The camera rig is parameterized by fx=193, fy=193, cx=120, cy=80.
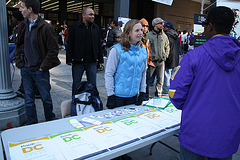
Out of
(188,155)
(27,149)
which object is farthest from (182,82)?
(27,149)

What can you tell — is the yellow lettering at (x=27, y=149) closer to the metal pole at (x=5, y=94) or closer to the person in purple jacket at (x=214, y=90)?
the person in purple jacket at (x=214, y=90)

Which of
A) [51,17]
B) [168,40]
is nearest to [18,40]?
[168,40]

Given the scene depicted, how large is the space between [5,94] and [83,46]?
1645 mm

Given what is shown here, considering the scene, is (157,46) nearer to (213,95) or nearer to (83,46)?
(83,46)

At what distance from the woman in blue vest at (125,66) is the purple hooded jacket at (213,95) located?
993mm

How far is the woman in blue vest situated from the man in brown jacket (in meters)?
1.15

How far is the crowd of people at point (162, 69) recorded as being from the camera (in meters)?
1.36

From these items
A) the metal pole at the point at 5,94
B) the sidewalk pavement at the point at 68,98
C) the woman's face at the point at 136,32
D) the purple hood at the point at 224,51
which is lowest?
the sidewalk pavement at the point at 68,98

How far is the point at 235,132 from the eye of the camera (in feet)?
4.57

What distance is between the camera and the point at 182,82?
56.3 inches

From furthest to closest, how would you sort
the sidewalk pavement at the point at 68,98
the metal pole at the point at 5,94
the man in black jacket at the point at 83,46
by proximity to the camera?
the man in black jacket at the point at 83,46 < the metal pole at the point at 5,94 < the sidewalk pavement at the point at 68,98

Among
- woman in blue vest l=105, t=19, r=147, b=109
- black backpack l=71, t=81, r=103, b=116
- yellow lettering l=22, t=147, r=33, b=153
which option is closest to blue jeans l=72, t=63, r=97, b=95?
black backpack l=71, t=81, r=103, b=116

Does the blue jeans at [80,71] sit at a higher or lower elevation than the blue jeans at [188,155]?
higher

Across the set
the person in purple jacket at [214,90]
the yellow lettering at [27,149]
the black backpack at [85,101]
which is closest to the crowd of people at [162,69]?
the person in purple jacket at [214,90]
